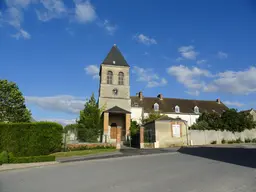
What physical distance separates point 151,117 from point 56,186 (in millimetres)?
28108

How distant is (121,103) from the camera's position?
31.9 meters

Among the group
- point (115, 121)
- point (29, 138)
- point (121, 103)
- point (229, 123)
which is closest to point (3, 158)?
point (29, 138)

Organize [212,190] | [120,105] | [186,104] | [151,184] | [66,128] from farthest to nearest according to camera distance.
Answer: [186,104] < [120,105] < [66,128] < [151,184] < [212,190]

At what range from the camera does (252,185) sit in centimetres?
548

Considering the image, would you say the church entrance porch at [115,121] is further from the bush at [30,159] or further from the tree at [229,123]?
the bush at [30,159]

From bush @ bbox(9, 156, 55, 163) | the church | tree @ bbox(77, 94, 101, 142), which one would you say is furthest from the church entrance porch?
bush @ bbox(9, 156, 55, 163)

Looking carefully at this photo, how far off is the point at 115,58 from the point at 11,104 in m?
18.1

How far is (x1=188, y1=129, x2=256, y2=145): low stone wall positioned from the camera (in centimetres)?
2414

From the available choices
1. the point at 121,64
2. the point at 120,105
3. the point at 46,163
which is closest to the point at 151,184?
the point at 46,163

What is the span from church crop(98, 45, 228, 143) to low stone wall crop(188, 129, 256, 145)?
7.36 feet

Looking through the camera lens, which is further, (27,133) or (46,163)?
(27,133)

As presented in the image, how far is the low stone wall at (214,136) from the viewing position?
79.2 feet

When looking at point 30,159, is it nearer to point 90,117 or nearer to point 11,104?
point 90,117

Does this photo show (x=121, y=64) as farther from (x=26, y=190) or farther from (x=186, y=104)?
(x=26, y=190)
